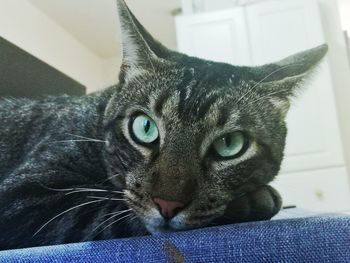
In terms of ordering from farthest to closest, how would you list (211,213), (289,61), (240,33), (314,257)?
1. (240,33)
2. (289,61)
3. (211,213)
4. (314,257)

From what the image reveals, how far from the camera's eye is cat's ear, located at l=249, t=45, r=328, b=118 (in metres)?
0.58

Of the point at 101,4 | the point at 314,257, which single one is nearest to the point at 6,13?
the point at 101,4

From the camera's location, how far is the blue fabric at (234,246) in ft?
1.11

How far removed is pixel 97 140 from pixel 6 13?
0.48 m

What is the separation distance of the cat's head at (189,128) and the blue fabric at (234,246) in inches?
4.3

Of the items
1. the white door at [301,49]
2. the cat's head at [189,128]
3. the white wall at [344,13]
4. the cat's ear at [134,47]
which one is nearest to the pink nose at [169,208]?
the cat's head at [189,128]

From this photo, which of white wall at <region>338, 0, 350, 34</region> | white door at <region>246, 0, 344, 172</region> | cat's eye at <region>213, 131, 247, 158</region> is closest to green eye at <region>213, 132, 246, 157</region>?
cat's eye at <region>213, 131, 247, 158</region>

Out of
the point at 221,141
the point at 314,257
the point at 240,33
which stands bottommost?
the point at 314,257

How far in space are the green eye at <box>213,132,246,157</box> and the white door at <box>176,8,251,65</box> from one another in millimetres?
306

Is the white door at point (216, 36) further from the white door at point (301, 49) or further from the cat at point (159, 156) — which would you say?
the cat at point (159, 156)

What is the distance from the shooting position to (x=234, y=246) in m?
0.36

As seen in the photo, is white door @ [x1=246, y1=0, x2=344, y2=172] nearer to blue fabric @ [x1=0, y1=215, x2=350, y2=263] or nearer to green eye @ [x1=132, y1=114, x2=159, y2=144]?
green eye @ [x1=132, y1=114, x2=159, y2=144]

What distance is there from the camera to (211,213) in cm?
50

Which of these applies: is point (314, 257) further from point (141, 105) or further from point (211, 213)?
point (141, 105)
